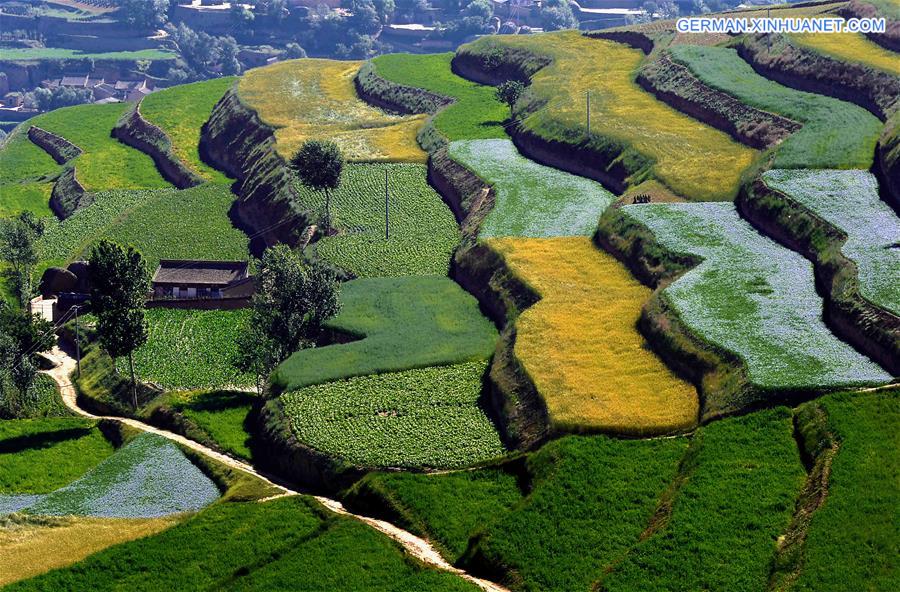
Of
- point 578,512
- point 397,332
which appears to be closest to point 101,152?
point 397,332

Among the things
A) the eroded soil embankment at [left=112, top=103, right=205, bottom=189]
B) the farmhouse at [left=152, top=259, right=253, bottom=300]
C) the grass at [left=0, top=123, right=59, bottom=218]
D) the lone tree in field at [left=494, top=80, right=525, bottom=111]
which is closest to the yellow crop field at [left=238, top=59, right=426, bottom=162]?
the lone tree in field at [left=494, top=80, right=525, bottom=111]

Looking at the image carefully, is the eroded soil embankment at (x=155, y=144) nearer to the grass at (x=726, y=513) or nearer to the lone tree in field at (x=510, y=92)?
the lone tree in field at (x=510, y=92)

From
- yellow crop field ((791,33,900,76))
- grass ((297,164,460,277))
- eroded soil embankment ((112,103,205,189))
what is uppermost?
yellow crop field ((791,33,900,76))

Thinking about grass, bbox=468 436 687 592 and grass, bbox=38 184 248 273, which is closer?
grass, bbox=468 436 687 592

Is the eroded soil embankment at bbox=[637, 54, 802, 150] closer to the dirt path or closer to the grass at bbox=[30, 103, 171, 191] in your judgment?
the dirt path

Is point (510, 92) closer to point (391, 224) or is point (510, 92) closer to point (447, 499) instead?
point (391, 224)

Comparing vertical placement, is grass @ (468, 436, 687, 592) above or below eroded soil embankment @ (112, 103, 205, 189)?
above

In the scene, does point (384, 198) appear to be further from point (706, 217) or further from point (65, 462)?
point (65, 462)

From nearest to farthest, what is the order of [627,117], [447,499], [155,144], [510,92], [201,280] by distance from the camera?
[447,499]
[201,280]
[627,117]
[510,92]
[155,144]
